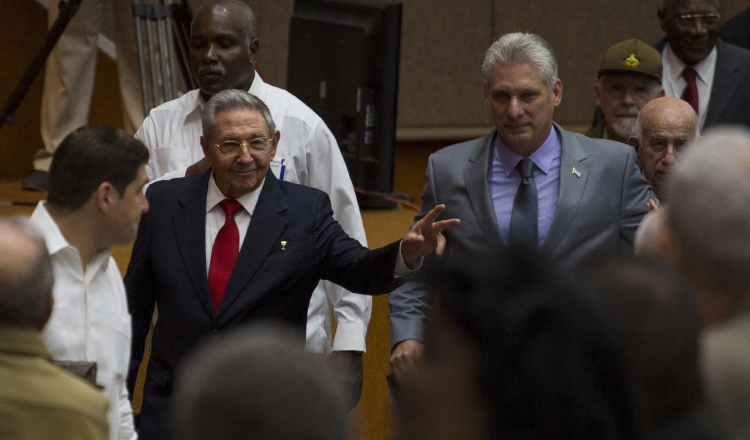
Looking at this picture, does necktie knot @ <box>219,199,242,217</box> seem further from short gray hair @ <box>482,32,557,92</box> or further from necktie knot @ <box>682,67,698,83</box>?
necktie knot @ <box>682,67,698,83</box>

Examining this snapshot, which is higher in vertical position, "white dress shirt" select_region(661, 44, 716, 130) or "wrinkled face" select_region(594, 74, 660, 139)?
"white dress shirt" select_region(661, 44, 716, 130)

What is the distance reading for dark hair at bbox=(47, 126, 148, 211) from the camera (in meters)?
2.14

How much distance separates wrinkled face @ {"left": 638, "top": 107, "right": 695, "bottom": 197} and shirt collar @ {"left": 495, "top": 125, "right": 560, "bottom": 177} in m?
0.37

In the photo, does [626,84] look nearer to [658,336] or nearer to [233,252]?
[233,252]

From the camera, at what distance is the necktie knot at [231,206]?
2646 mm

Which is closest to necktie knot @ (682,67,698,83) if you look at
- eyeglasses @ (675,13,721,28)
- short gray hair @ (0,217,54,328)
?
eyeglasses @ (675,13,721,28)

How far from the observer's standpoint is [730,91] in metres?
4.06

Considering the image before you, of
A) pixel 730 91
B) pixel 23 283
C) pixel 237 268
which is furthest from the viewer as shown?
pixel 730 91

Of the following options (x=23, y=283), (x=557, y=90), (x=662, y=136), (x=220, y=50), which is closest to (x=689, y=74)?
(x=662, y=136)

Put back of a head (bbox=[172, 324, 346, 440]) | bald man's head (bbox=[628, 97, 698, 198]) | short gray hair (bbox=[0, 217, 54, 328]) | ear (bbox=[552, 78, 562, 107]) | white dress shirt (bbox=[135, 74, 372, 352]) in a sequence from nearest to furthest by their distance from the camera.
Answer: back of a head (bbox=[172, 324, 346, 440]), short gray hair (bbox=[0, 217, 54, 328]), ear (bbox=[552, 78, 562, 107]), bald man's head (bbox=[628, 97, 698, 198]), white dress shirt (bbox=[135, 74, 372, 352])

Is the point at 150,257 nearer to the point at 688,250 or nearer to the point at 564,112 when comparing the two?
the point at 688,250

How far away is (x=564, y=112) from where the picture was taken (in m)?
6.56

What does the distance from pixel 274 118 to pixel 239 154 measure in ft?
1.80

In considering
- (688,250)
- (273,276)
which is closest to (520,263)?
(688,250)
